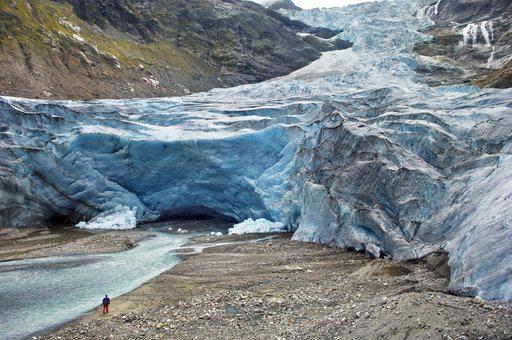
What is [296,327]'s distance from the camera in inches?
496

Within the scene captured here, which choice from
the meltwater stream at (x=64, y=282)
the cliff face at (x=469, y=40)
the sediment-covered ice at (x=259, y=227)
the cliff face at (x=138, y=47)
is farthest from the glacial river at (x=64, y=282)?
the cliff face at (x=469, y=40)

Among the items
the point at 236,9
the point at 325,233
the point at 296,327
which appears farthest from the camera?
the point at 236,9

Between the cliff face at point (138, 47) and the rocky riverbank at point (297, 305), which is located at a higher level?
the cliff face at point (138, 47)

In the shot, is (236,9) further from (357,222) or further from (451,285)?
(451,285)

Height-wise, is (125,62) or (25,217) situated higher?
(125,62)

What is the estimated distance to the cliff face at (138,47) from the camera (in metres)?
62.0

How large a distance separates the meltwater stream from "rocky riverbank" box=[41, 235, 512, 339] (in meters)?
1.19

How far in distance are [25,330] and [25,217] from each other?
21.7m

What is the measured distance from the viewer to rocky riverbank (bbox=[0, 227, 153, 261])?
25663 millimetres

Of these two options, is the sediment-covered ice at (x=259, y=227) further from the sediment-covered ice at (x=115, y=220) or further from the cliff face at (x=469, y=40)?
the cliff face at (x=469, y=40)

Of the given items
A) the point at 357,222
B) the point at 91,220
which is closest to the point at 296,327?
the point at 357,222

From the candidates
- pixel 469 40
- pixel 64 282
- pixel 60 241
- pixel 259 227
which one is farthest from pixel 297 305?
pixel 469 40

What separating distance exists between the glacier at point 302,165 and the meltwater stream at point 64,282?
9649 mm

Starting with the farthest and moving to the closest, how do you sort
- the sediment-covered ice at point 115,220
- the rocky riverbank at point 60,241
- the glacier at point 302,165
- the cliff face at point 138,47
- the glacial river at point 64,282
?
1. the cliff face at point 138,47
2. the sediment-covered ice at point 115,220
3. the rocky riverbank at point 60,241
4. the glacier at point 302,165
5. the glacial river at point 64,282
